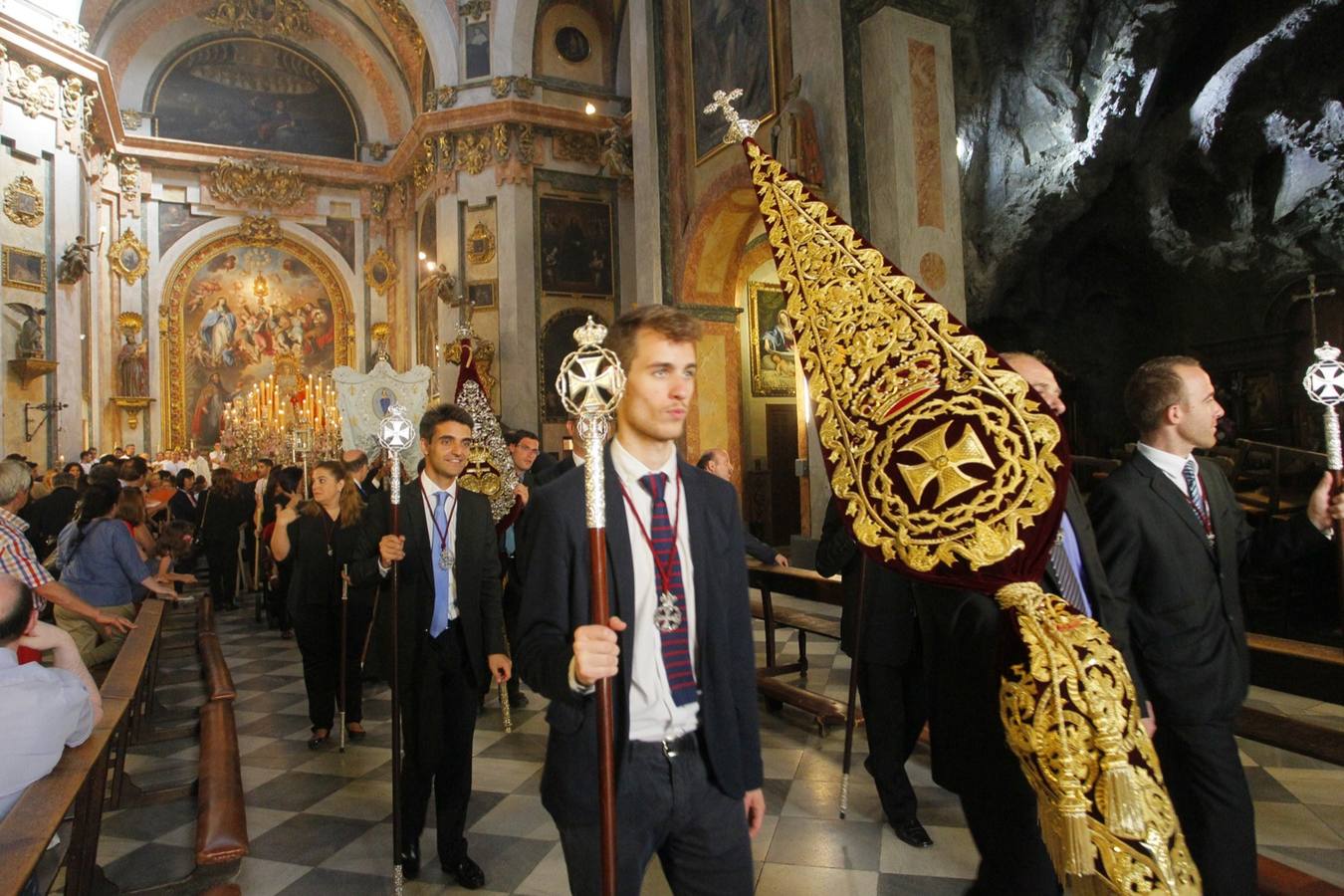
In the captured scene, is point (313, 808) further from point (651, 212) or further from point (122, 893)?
point (651, 212)

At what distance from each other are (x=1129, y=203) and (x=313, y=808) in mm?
14588

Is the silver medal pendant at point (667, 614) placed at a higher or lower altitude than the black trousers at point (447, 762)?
higher

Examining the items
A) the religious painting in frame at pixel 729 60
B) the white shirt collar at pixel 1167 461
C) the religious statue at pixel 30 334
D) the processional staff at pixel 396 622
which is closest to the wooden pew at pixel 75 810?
the processional staff at pixel 396 622

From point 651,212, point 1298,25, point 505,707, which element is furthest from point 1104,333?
point 505,707

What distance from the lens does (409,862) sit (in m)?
3.41

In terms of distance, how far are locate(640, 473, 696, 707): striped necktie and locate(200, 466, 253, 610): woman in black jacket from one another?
34.1ft

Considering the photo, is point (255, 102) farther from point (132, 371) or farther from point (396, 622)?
point (396, 622)

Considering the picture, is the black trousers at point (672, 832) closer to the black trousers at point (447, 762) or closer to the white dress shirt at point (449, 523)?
the black trousers at point (447, 762)

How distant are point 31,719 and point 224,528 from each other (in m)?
9.39

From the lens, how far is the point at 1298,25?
35.7ft

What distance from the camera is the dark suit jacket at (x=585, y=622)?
181cm

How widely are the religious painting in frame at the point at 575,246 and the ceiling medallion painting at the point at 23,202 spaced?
8.50m

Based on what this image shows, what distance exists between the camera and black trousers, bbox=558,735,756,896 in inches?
71.1

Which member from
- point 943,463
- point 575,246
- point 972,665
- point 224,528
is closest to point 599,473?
point 943,463
